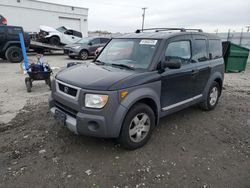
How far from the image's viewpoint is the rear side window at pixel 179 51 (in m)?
3.36

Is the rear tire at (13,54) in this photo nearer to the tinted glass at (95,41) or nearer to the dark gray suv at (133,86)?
the tinted glass at (95,41)

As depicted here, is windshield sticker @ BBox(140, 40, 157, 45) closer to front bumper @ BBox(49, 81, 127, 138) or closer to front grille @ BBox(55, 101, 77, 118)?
front bumper @ BBox(49, 81, 127, 138)

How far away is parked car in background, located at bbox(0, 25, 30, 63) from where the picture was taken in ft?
36.0

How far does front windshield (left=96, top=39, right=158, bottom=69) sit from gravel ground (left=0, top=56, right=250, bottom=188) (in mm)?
1393

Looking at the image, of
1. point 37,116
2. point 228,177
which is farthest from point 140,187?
point 37,116

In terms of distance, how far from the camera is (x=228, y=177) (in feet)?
8.30

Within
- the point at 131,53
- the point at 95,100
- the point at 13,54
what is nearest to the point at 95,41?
the point at 13,54

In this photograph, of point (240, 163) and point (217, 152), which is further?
point (217, 152)

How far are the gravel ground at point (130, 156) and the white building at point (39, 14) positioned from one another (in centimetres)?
2187

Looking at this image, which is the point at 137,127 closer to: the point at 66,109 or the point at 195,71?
the point at 66,109

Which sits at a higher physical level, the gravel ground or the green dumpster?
the green dumpster

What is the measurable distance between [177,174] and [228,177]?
0.68 meters

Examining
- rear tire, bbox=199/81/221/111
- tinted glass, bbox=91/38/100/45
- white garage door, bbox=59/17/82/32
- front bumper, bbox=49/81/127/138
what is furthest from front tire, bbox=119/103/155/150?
white garage door, bbox=59/17/82/32

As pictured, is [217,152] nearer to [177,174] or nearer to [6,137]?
[177,174]
